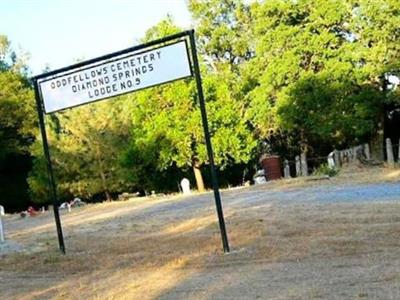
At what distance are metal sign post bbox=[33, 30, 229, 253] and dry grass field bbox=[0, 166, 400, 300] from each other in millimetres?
731

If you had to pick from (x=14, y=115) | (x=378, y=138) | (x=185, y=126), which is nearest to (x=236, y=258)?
(x=378, y=138)

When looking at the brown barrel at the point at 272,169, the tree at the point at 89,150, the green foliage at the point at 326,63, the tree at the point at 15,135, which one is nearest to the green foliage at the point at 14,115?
the tree at the point at 15,135

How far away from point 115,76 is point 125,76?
0.50ft

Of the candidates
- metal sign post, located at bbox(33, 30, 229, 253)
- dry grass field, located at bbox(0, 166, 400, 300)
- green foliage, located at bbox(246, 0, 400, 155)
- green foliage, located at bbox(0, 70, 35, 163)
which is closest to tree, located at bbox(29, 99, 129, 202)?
green foliage, located at bbox(0, 70, 35, 163)

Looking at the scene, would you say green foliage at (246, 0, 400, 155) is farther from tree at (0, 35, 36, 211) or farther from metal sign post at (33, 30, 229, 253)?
metal sign post at (33, 30, 229, 253)

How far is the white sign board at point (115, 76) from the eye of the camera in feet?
25.4

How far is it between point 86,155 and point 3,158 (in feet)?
26.6

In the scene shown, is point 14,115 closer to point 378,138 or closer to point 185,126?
point 185,126

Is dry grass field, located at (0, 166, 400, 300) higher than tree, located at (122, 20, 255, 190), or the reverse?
tree, located at (122, 20, 255, 190)

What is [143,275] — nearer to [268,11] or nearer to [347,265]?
[347,265]

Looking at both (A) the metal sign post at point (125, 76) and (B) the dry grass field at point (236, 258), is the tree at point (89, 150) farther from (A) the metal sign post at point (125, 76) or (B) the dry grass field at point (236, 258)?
(A) the metal sign post at point (125, 76)

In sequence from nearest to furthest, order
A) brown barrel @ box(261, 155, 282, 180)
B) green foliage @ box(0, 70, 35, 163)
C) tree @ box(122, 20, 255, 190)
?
brown barrel @ box(261, 155, 282, 180) < tree @ box(122, 20, 255, 190) < green foliage @ box(0, 70, 35, 163)

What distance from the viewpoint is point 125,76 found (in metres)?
8.08

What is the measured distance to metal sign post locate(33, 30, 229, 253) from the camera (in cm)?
765
